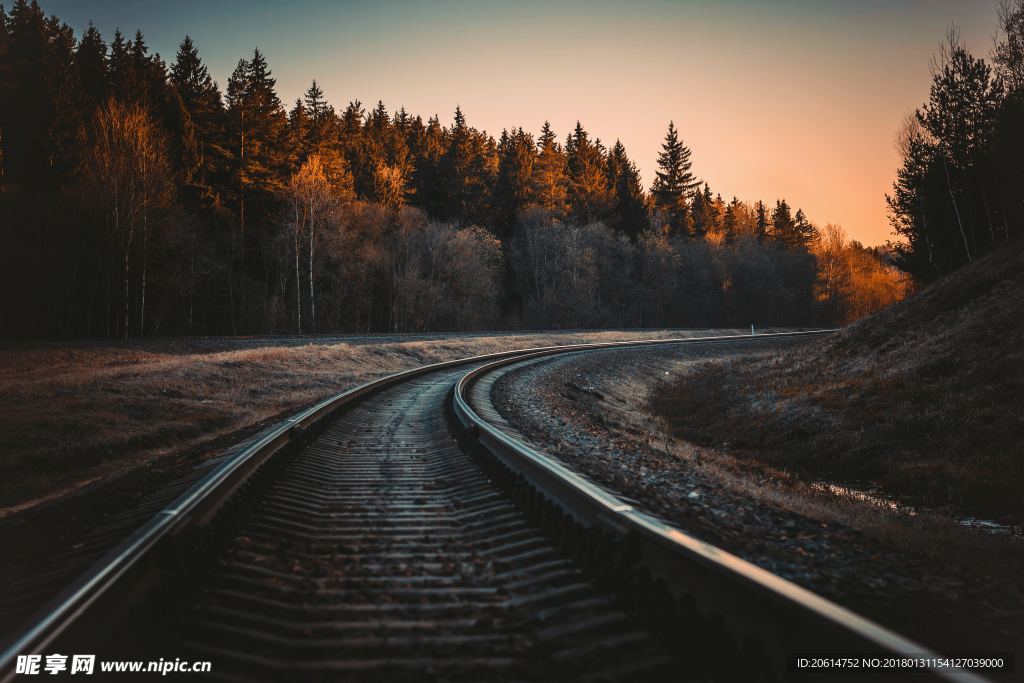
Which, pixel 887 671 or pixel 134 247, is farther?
pixel 134 247

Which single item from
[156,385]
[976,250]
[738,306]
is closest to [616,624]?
[156,385]

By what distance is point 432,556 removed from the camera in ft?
11.3

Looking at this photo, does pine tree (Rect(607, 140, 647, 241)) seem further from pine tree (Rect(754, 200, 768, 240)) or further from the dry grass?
the dry grass

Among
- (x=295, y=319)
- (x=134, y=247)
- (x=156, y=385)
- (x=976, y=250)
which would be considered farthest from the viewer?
(x=295, y=319)

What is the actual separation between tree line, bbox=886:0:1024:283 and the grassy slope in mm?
9590

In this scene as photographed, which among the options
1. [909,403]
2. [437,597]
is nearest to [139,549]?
[437,597]

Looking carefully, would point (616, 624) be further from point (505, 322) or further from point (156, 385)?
point (505, 322)

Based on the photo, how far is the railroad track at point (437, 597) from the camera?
82.9 inches

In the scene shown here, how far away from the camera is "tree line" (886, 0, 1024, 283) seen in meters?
24.9

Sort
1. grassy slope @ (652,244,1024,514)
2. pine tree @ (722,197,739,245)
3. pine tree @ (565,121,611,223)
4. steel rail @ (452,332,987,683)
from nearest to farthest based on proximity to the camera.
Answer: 1. steel rail @ (452,332,987,683)
2. grassy slope @ (652,244,1024,514)
3. pine tree @ (565,121,611,223)
4. pine tree @ (722,197,739,245)

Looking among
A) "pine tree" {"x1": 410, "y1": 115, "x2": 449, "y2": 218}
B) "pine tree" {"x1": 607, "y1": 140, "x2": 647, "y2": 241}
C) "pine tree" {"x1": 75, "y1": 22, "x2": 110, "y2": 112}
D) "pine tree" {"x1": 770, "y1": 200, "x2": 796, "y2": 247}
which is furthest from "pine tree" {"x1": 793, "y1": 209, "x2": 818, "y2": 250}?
"pine tree" {"x1": 75, "y1": 22, "x2": 110, "y2": 112}

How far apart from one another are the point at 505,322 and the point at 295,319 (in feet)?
65.8

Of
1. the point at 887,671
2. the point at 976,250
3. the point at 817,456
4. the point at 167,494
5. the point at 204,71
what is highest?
the point at 204,71

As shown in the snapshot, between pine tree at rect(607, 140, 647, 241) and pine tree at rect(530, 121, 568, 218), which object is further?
pine tree at rect(607, 140, 647, 241)
